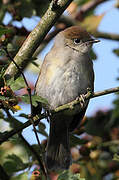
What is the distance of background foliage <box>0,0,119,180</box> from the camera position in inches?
106

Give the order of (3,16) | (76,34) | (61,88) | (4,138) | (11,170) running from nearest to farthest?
(4,138)
(11,170)
(61,88)
(3,16)
(76,34)

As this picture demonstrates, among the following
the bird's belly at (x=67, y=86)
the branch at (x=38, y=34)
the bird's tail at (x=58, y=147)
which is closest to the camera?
the branch at (x=38, y=34)

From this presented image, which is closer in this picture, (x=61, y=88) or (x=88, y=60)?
(x=61, y=88)

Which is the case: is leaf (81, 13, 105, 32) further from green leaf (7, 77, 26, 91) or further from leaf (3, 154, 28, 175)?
green leaf (7, 77, 26, 91)

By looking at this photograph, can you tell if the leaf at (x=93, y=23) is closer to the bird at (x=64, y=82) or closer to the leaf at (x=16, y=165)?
the bird at (x=64, y=82)

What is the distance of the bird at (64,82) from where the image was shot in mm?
3693

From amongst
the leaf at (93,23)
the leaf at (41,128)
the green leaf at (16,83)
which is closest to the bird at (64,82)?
the leaf at (41,128)

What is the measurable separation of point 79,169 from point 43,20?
1.46m

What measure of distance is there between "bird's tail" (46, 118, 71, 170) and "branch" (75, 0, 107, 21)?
1600 mm

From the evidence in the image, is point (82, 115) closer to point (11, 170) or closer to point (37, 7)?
point (11, 170)

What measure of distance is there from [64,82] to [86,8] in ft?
6.29

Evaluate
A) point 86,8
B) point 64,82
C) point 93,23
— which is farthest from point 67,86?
point 86,8

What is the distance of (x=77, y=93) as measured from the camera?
3.73 metres

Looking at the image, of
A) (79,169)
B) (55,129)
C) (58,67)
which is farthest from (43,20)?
(55,129)
